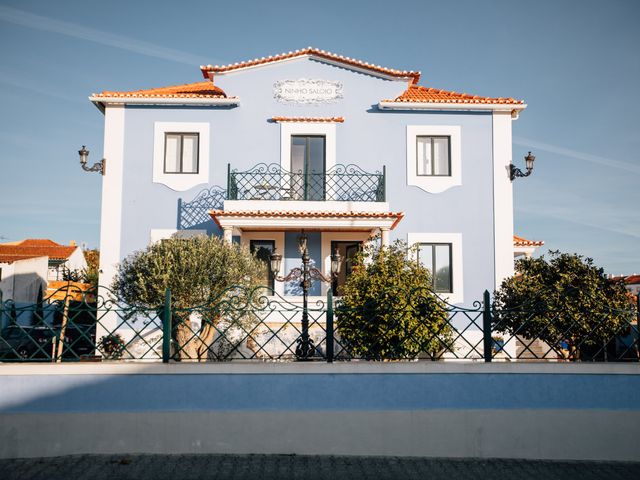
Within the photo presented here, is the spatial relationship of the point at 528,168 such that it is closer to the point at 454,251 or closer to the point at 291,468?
the point at 454,251

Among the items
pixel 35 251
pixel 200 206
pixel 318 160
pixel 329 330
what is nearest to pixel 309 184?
pixel 318 160

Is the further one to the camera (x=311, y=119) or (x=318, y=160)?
(x=318, y=160)

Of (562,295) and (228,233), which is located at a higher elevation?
(228,233)

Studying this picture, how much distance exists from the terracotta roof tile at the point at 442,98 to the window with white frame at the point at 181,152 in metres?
6.39

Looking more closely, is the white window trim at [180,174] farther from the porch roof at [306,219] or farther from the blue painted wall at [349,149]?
the porch roof at [306,219]

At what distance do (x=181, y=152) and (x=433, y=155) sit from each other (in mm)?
7852

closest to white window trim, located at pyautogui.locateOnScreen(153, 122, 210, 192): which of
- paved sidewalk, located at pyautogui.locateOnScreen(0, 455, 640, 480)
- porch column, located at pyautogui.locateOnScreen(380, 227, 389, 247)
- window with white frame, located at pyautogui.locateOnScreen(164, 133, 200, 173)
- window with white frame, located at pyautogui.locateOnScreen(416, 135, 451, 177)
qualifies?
window with white frame, located at pyautogui.locateOnScreen(164, 133, 200, 173)

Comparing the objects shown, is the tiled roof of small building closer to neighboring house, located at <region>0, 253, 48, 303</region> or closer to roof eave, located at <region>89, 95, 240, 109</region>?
neighboring house, located at <region>0, 253, 48, 303</region>

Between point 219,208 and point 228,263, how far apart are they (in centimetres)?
431

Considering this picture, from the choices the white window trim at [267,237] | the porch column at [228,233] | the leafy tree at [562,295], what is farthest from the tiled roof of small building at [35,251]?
the leafy tree at [562,295]

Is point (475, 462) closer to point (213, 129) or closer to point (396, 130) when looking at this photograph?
point (396, 130)

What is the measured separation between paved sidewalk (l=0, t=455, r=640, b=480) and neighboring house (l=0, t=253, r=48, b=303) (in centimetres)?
2183

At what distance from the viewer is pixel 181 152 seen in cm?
1538

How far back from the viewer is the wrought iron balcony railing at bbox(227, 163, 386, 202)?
1484 centimetres
